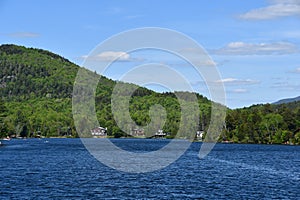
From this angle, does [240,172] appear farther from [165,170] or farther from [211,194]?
[211,194]

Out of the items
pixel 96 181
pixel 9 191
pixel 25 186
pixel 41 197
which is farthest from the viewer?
pixel 96 181

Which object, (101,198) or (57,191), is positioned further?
(57,191)

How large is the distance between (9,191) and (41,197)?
578cm

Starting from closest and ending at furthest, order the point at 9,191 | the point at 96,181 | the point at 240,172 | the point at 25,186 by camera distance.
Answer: the point at 9,191
the point at 25,186
the point at 96,181
the point at 240,172

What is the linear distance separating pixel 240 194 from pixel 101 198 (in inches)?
578

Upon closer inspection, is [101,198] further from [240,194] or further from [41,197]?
[240,194]

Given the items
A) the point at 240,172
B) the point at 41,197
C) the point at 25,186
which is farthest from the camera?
the point at 240,172

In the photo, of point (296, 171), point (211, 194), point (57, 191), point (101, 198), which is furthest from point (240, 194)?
point (296, 171)

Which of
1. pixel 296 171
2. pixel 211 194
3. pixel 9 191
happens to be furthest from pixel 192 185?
pixel 296 171

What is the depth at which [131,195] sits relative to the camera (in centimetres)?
5597

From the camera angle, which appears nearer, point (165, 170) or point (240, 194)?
point (240, 194)

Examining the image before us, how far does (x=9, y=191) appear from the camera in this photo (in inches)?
2275

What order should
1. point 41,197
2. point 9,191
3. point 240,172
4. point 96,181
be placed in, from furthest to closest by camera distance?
point 240,172, point 96,181, point 9,191, point 41,197

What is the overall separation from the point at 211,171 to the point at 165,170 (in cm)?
700
